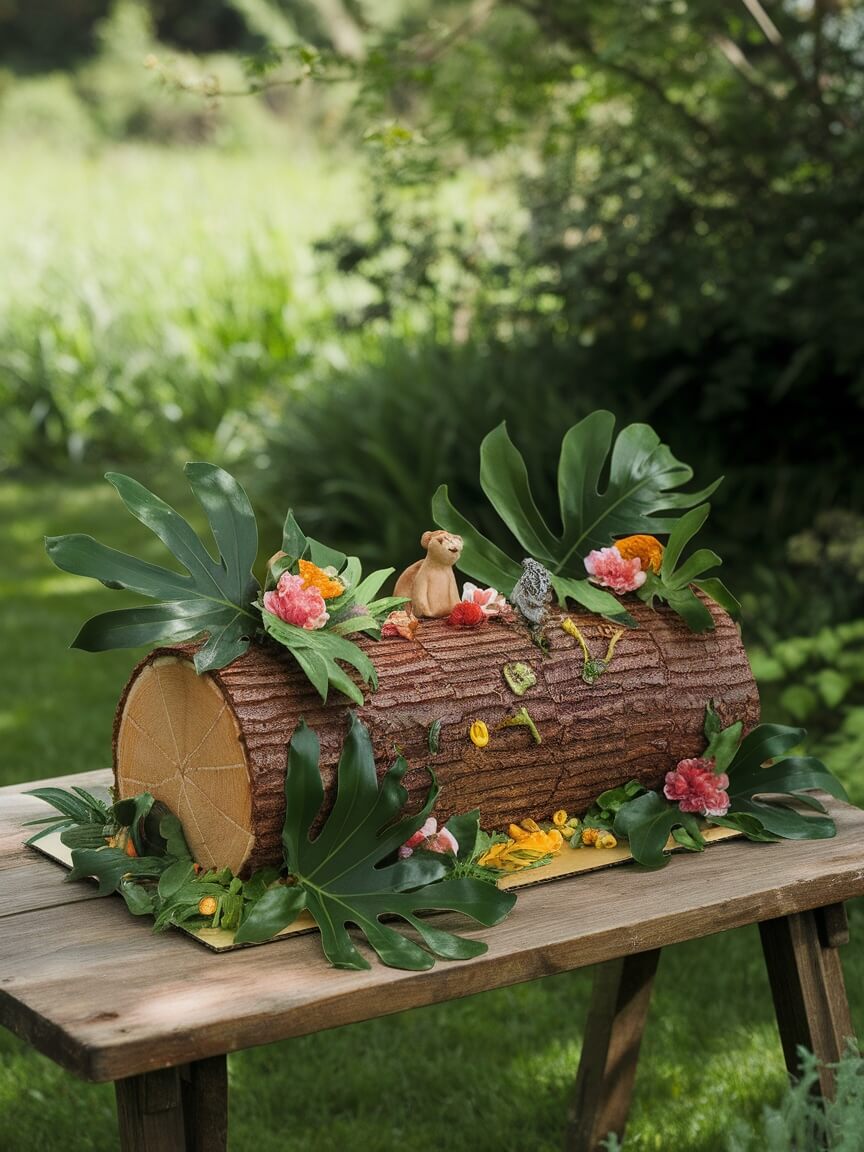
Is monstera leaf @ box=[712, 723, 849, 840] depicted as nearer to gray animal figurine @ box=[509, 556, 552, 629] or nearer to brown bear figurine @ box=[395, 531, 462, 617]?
gray animal figurine @ box=[509, 556, 552, 629]

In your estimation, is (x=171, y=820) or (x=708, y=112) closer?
(x=171, y=820)

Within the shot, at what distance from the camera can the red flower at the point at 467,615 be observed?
5.83 ft

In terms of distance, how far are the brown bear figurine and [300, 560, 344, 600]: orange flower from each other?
165 millimetres

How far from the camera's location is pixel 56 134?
2620cm

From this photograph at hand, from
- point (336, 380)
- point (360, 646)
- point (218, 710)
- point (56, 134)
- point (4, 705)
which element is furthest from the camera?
point (56, 134)

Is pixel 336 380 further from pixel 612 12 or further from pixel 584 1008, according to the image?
pixel 584 1008

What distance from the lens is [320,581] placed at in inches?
64.8

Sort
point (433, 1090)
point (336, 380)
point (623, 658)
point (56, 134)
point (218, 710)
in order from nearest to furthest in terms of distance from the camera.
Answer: point (218, 710) → point (623, 658) → point (433, 1090) → point (336, 380) → point (56, 134)

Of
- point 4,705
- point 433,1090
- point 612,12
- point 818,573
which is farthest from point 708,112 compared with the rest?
point 433,1090

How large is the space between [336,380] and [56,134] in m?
22.3

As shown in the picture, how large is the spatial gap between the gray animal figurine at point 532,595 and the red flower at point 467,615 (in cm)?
5

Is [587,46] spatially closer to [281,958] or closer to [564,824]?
[564,824]

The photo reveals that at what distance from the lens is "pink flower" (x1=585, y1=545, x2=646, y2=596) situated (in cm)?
192

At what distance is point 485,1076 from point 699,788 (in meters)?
1.03
